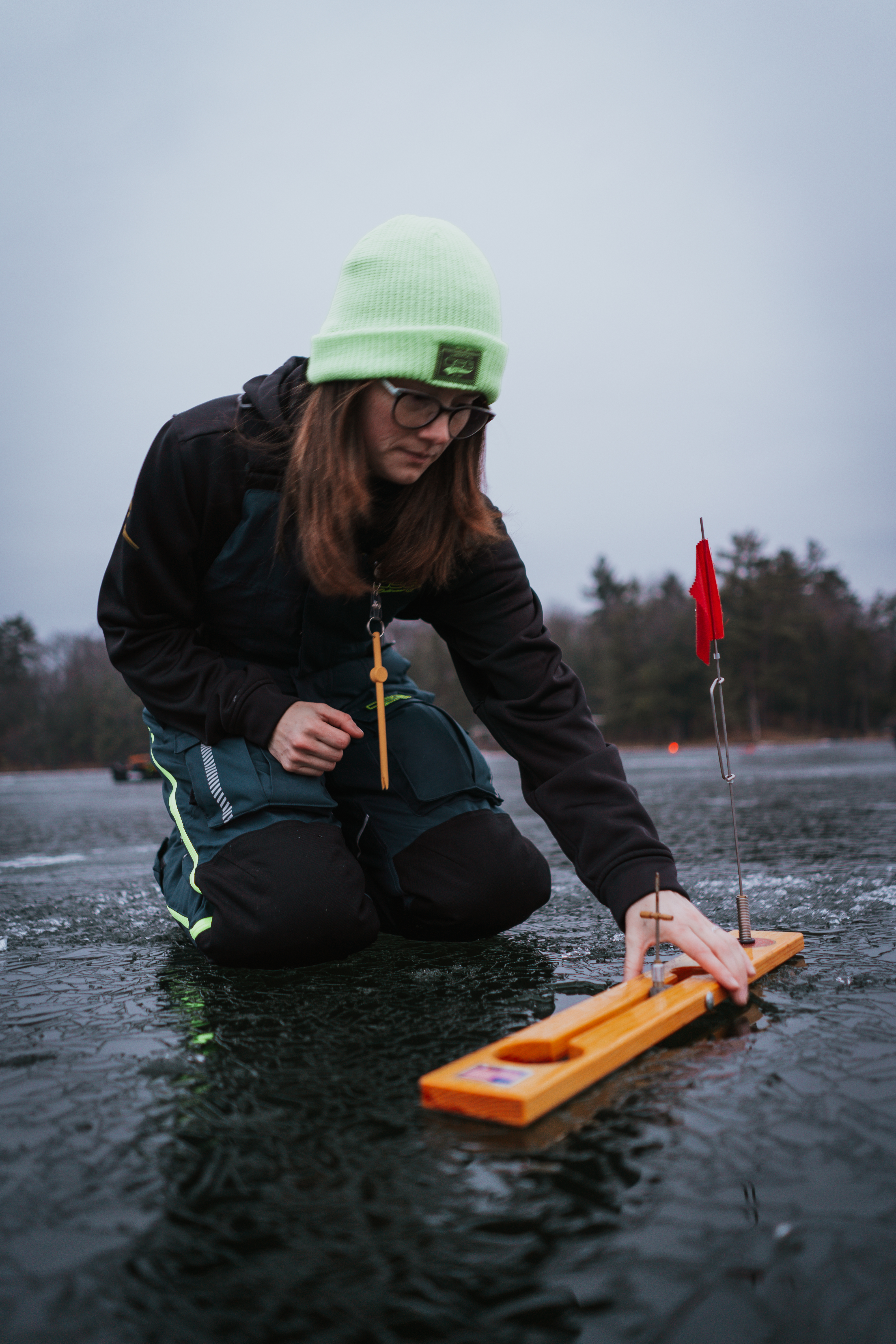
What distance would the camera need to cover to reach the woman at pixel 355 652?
69.5 inches

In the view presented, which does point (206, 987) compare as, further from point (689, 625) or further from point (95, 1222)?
point (689, 625)

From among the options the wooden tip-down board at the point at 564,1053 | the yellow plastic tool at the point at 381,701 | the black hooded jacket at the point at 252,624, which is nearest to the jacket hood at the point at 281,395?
the black hooded jacket at the point at 252,624

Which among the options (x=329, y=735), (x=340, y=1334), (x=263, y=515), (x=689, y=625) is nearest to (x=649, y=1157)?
(x=340, y=1334)

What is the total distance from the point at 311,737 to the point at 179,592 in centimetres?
51

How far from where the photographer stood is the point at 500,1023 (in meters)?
1.40

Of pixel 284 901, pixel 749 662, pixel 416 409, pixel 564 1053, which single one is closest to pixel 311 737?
pixel 284 901

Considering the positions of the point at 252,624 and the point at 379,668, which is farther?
the point at 252,624

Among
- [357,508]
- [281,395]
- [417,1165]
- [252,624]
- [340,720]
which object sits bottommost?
[417,1165]

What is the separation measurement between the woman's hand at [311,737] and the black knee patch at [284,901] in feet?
0.44

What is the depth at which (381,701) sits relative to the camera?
1938 millimetres

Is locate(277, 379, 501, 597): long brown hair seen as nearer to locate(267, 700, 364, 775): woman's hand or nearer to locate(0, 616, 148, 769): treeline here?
locate(267, 700, 364, 775): woman's hand

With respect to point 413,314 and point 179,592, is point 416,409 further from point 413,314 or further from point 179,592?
point 179,592

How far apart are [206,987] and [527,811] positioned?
4.88 metres

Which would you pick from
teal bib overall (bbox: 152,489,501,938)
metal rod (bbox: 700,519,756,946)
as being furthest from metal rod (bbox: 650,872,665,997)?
teal bib overall (bbox: 152,489,501,938)
